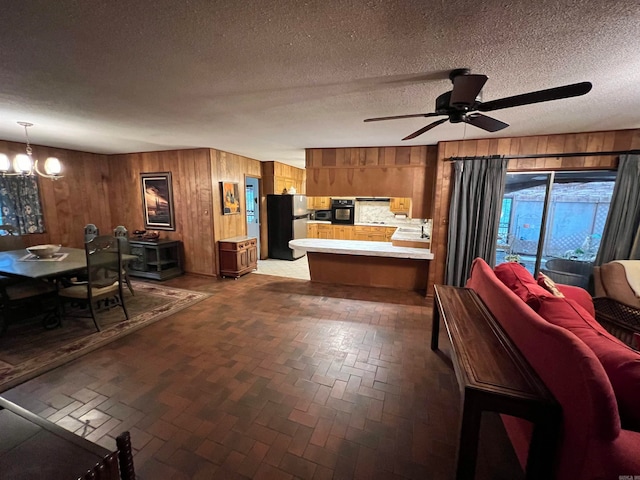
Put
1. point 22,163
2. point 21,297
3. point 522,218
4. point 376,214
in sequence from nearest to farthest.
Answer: point 21,297 < point 22,163 < point 522,218 < point 376,214

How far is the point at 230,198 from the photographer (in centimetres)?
523

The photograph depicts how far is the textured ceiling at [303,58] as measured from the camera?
3.95 feet

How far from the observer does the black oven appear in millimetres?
7043

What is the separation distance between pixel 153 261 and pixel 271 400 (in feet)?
13.7

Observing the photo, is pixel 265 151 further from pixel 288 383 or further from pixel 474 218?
pixel 288 383

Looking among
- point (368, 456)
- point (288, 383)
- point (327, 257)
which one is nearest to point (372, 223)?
point (327, 257)

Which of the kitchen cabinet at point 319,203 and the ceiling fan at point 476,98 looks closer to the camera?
the ceiling fan at point 476,98

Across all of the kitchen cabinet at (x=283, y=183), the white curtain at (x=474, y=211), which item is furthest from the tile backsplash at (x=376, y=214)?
the white curtain at (x=474, y=211)

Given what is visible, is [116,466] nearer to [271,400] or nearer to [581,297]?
[271,400]

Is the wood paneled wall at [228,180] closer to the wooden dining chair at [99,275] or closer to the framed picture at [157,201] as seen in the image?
the framed picture at [157,201]

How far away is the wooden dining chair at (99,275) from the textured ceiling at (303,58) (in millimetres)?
1412

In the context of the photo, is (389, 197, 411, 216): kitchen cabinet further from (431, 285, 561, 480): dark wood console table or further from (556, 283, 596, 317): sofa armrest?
(431, 285, 561, 480): dark wood console table

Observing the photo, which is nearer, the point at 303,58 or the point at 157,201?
the point at 303,58

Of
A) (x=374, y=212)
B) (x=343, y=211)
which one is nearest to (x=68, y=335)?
(x=343, y=211)
